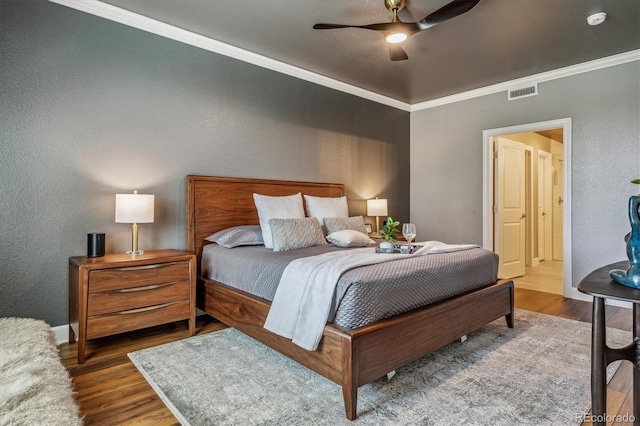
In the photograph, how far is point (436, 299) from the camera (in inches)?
88.1

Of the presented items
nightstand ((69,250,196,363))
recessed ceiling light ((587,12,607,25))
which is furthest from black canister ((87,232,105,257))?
recessed ceiling light ((587,12,607,25))

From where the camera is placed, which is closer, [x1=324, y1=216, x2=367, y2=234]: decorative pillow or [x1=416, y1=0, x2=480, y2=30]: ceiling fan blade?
[x1=416, y1=0, x2=480, y2=30]: ceiling fan blade

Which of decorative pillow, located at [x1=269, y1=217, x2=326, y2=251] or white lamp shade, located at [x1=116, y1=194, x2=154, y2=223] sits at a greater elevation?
white lamp shade, located at [x1=116, y1=194, x2=154, y2=223]

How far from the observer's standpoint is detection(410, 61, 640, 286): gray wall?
144 inches

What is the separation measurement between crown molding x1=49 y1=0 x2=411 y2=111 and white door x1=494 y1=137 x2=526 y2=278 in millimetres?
2241

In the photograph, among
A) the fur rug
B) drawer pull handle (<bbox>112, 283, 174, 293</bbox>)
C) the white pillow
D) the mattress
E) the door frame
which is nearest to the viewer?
the fur rug

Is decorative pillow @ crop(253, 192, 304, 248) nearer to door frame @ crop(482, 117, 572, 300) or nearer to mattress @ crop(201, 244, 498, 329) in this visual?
mattress @ crop(201, 244, 498, 329)

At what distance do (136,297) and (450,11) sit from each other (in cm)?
303

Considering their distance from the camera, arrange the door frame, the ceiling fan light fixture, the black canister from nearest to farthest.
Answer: the black canister → the ceiling fan light fixture → the door frame

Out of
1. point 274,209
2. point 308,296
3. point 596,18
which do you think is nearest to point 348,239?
point 274,209

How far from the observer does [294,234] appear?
3.00 m

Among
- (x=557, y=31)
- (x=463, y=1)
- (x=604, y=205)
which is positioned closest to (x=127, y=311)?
(x=463, y=1)

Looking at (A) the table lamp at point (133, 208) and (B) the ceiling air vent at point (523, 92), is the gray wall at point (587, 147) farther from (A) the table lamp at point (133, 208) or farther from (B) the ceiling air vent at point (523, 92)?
(A) the table lamp at point (133, 208)

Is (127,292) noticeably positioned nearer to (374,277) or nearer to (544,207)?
(374,277)
